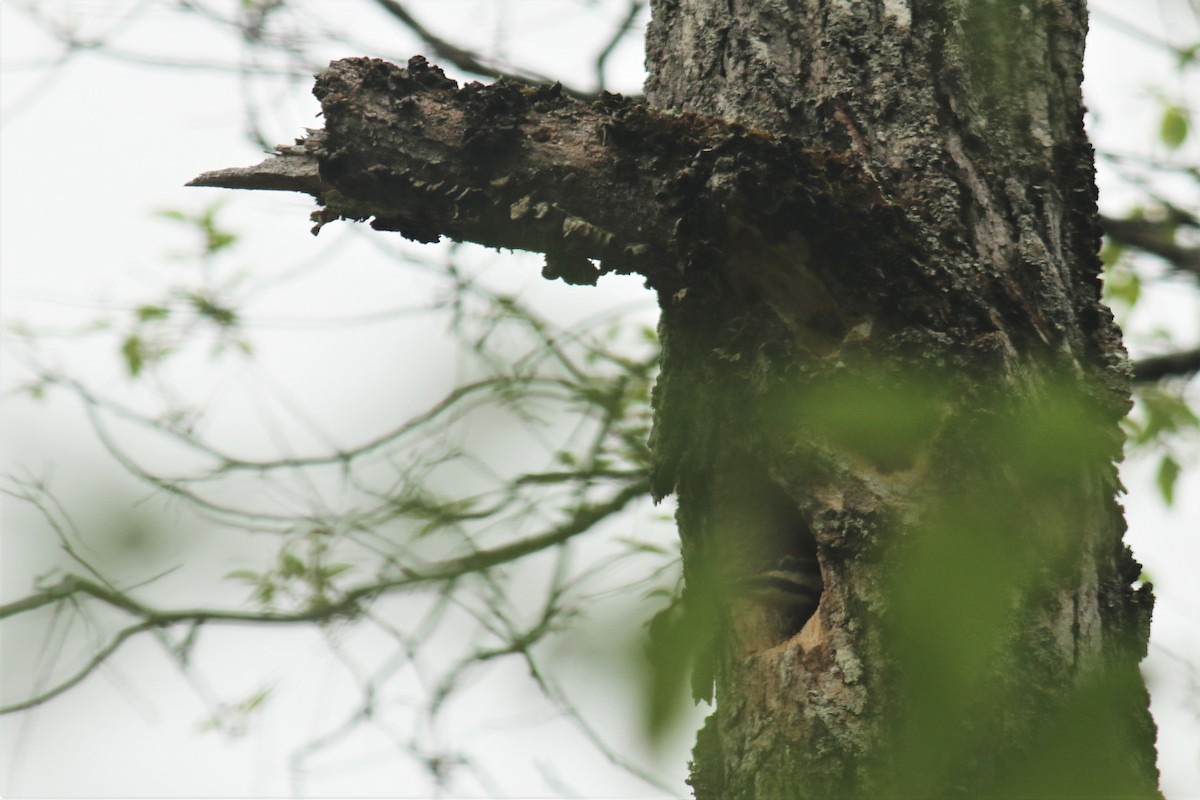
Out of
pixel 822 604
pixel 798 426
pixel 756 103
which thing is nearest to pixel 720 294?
pixel 798 426

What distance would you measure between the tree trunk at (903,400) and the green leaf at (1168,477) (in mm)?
2068

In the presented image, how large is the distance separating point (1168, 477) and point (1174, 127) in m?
1.41

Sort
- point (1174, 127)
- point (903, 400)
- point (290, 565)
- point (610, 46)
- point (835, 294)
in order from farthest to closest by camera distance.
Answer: point (610, 46)
point (1174, 127)
point (290, 565)
point (835, 294)
point (903, 400)

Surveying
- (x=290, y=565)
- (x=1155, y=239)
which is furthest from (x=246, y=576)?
(x=1155, y=239)

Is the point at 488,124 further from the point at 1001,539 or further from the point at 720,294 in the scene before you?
the point at 1001,539

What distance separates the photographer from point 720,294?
50.4 inches

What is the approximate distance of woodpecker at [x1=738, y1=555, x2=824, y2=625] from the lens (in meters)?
1.30

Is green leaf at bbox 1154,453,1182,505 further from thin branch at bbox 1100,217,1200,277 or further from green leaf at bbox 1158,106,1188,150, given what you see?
green leaf at bbox 1158,106,1188,150

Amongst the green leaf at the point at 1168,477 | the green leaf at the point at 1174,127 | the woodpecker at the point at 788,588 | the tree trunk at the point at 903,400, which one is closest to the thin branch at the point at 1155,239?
the green leaf at the point at 1174,127

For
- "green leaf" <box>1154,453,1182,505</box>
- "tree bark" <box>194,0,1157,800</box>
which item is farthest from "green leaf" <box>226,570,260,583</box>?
"green leaf" <box>1154,453,1182,505</box>

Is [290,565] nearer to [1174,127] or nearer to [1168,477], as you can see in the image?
[1168,477]

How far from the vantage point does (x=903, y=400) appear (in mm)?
1099

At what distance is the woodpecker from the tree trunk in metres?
0.02

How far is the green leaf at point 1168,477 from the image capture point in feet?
10.1
